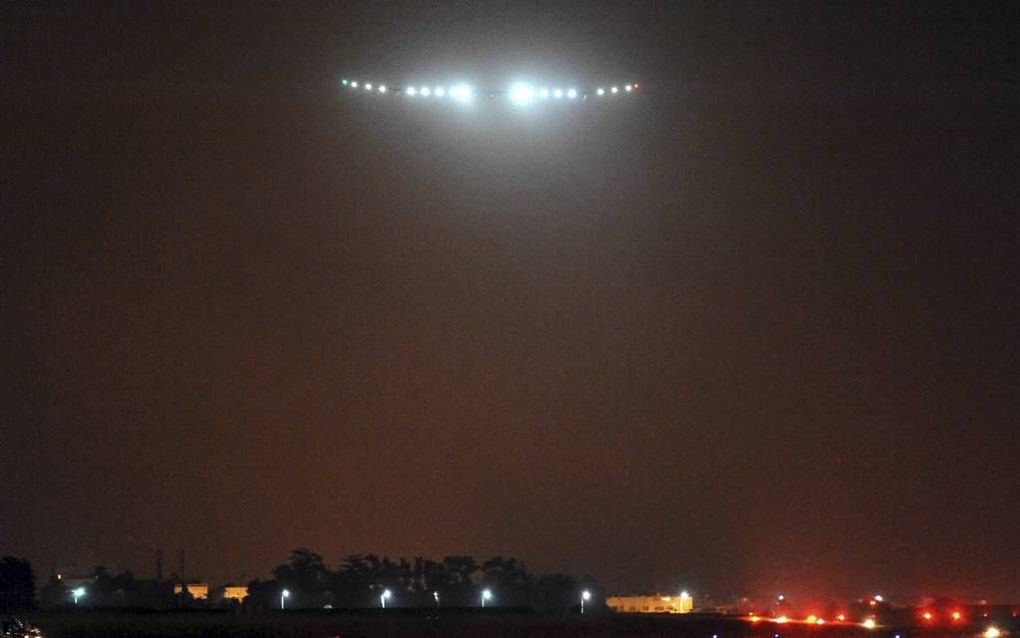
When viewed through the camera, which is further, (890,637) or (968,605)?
(968,605)

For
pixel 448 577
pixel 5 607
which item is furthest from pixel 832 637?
pixel 448 577

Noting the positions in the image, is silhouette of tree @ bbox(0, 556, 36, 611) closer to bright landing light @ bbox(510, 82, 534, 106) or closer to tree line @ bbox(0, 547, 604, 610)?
tree line @ bbox(0, 547, 604, 610)

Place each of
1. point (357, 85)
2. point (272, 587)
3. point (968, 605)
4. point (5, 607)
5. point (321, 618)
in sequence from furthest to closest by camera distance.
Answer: point (272, 587) → point (968, 605) → point (5, 607) → point (321, 618) → point (357, 85)

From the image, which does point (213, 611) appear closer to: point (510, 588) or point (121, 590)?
point (510, 588)

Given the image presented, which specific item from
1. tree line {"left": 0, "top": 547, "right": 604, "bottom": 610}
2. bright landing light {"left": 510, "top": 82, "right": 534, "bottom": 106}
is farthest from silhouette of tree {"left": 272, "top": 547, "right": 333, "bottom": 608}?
bright landing light {"left": 510, "top": 82, "right": 534, "bottom": 106}

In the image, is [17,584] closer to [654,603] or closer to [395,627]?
[395,627]

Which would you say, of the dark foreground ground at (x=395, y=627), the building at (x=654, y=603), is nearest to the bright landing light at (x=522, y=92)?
the dark foreground ground at (x=395, y=627)
